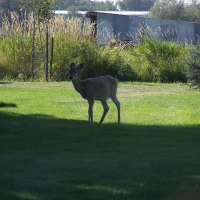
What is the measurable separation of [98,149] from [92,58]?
1745cm

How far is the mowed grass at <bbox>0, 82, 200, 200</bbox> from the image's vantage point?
8055mm

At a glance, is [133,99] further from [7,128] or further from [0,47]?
[0,47]

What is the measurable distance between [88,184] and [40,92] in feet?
48.0

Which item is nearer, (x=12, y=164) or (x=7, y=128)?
(x=12, y=164)

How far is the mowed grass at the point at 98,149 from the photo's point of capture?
317 inches

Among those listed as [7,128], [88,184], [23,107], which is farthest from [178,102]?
[88,184]

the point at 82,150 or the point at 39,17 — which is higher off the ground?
the point at 39,17

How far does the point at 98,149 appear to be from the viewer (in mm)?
11500

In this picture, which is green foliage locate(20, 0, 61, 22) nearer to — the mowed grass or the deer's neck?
the mowed grass

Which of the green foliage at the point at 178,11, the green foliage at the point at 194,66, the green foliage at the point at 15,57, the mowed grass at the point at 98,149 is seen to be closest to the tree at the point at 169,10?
the green foliage at the point at 178,11

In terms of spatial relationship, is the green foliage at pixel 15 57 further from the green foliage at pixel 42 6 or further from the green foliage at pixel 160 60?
the green foliage at pixel 160 60

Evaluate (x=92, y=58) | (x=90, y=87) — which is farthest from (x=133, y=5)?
(x=90, y=87)

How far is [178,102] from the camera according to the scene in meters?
20.3

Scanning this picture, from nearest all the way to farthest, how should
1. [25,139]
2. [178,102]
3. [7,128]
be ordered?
[25,139] → [7,128] → [178,102]
